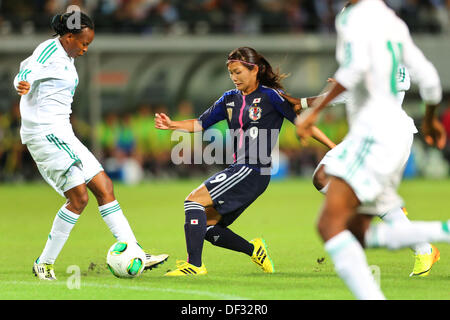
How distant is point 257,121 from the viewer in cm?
766

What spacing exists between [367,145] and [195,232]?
251 cm

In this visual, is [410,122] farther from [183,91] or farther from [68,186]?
[183,91]

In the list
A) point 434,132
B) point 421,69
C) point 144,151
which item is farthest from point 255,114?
point 144,151

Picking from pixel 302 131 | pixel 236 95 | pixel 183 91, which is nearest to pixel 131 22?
pixel 183 91

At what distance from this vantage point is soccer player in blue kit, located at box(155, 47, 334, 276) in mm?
7508

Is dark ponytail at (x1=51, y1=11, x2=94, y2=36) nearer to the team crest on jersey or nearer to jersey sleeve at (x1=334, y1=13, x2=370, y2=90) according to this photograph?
the team crest on jersey

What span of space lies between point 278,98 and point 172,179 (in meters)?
18.2

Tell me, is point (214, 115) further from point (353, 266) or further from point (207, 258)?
point (353, 266)

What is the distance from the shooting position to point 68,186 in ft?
24.3

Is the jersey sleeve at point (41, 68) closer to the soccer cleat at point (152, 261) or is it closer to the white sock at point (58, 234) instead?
the white sock at point (58, 234)

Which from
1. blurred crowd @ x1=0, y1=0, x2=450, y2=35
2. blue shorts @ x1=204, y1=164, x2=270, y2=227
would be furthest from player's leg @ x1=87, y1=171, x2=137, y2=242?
blurred crowd @ x1=0, y1=0, x2=450, y2=35

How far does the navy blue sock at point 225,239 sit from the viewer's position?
25.4 ft

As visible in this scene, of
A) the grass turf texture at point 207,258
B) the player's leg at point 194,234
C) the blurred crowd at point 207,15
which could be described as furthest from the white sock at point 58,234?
the blurred crowd at point 207,15
